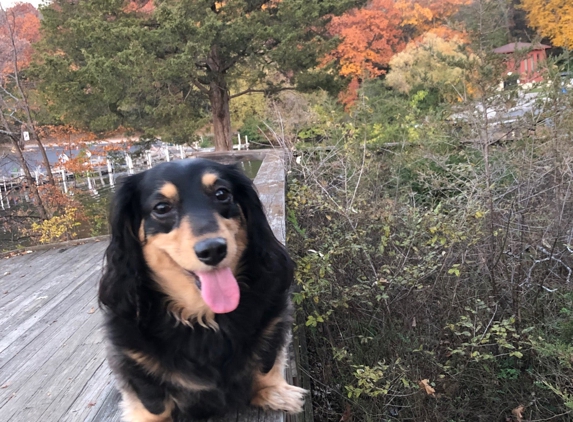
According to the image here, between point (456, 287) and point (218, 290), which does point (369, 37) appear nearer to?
point (456, 287)

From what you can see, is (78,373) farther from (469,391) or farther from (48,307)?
(469,391)

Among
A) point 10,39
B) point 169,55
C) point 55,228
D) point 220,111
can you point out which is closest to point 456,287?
point 55,228

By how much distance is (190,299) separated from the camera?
1.78 m

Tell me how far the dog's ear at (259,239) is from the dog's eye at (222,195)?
0.29 feet

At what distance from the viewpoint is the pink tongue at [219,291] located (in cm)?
164

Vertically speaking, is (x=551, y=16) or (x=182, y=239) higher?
(x=551, y=16)

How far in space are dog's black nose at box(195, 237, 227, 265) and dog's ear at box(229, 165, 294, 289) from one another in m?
0.34

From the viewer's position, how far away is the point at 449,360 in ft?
10.7

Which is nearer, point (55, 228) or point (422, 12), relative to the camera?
→ point (55, 228)

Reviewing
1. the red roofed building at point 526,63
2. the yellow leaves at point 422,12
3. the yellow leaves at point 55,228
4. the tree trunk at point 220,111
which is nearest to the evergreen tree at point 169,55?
the tree trunk at point 220,111

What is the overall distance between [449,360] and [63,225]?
1043 cm

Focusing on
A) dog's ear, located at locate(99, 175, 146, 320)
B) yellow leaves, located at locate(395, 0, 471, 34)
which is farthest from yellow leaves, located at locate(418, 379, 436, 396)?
yellow leaves, located at locate(395, 0, 471, 34)

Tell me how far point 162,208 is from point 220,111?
14808mm

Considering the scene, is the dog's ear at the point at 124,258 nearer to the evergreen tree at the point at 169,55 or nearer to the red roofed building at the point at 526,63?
the red roofed building at the point at 526,63
